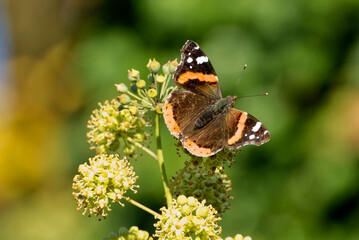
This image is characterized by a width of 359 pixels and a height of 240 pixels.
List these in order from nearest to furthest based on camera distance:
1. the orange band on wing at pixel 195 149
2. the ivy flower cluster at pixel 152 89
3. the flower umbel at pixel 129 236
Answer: the orange band on wing at pixel 195 149 → the flower umbel at pixel 129 236 → the ivy flower cluster at pixel 152 89

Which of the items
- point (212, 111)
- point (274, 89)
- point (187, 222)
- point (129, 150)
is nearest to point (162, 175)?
point (187, 222)

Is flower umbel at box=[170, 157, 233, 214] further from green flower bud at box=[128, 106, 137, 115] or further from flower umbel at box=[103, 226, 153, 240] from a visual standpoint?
green flower bud at box=[128, 106, 137, 115]

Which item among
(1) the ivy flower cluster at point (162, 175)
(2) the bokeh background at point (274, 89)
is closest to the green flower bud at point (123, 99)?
(1) the ivy flower cluster at point (162, 175)

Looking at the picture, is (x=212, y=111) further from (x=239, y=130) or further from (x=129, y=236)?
(x=129, y=236)

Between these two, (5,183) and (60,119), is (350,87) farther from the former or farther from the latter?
(5,183)

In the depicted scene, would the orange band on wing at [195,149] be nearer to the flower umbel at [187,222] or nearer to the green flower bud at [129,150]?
the flower umbel at [187,222]
